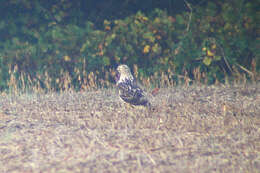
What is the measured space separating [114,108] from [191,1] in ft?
12.3

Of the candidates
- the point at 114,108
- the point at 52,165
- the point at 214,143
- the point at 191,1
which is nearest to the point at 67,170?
the point at 52,165

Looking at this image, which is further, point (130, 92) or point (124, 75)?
point (124, 75)

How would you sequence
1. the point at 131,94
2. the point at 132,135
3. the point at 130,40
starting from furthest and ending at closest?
1. the point at 130,40
2. the point at 131,94
3. the point at 132,135

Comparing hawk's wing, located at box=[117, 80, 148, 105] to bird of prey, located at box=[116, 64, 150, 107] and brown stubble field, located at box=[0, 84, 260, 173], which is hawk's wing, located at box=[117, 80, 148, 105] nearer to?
bird of prey, located at box=[116, 64, 150, 107]

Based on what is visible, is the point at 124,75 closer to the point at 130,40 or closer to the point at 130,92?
the point at 130,92

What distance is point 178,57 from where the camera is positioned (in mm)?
7371

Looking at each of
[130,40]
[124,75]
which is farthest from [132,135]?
[130,40]

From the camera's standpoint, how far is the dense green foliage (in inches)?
288

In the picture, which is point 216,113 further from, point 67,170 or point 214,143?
point 67,170

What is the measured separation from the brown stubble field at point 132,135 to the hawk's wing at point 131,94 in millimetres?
141

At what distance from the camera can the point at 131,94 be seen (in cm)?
510

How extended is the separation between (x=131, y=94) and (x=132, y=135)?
1142 millimetres

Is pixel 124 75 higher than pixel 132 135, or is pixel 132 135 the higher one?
pixel 124 75

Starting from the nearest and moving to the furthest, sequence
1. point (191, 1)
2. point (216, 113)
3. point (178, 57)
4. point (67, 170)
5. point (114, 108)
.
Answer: point (67, 170)
point (216, 113)
point (114, 108)
point (178, 57)
point (191, 1)
